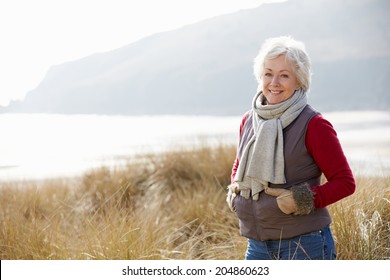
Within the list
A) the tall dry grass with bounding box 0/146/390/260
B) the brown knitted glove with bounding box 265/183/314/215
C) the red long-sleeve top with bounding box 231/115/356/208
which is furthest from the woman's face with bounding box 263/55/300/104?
the tall dry grass with bounding box 0/146/390/260

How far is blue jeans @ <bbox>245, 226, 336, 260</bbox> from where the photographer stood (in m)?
Result: 2.26

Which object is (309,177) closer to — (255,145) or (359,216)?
(255,145)

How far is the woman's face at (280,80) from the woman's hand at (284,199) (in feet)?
1.08

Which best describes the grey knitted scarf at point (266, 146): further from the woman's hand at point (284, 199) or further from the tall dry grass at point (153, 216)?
the tall dry grass at point (153, 216)

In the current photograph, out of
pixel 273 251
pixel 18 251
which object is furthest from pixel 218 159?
pixel 273 251

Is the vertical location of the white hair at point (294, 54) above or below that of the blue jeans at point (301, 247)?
above

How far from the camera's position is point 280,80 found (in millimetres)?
2229

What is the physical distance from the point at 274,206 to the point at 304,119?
1.12 ft

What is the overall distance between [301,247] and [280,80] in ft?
2.05

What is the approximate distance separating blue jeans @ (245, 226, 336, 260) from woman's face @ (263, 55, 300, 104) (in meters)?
0.52

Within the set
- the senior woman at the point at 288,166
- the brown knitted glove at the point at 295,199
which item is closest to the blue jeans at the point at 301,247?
the senior woman at the point at 288,166

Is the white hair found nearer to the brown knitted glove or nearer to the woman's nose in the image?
the woman's nose

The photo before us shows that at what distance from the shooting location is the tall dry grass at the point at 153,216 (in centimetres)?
302

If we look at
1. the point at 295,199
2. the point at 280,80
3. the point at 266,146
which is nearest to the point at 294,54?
the point at 280,80
